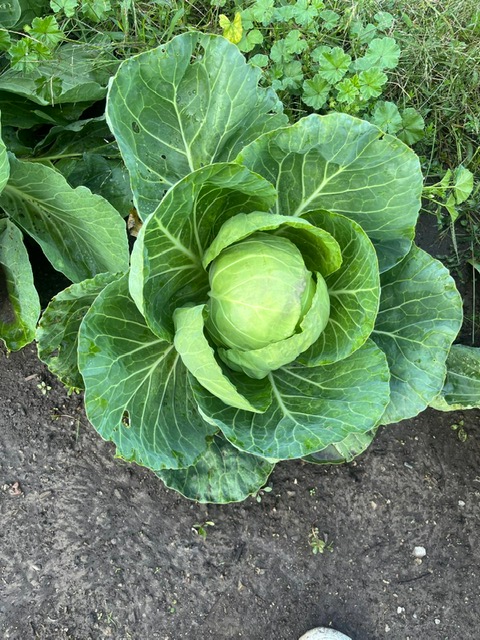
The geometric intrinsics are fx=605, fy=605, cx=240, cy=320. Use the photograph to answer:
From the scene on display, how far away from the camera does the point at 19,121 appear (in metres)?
2.41

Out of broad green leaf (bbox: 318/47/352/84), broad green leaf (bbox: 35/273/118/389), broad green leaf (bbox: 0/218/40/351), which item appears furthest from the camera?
broad green leaf (bbox: 318/47/352/84)

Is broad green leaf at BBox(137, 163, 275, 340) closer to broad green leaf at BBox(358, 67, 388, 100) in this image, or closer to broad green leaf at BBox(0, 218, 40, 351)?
broad green leaf at BBox(0, 218, 40, 351)

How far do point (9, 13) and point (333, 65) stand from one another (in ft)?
4.27

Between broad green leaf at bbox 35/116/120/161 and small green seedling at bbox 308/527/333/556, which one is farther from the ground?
broad green leaf at bbox 35/116/120/161

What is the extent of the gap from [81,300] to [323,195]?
0.85 metres

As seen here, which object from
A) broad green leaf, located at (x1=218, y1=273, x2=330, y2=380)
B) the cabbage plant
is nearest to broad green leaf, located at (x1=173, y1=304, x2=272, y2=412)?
the cabbage plant

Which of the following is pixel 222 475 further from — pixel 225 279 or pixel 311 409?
pixel 225 279

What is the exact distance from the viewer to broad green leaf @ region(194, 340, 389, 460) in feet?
5.97

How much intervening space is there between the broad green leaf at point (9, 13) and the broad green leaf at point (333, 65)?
1216 mm

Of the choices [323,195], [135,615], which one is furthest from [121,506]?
[323,195]

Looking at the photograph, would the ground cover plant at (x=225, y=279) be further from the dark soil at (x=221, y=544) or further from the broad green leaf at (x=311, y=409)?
the dark soil at (x=221, y=544)

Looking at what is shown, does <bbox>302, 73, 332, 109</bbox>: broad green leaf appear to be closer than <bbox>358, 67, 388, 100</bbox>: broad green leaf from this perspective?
No

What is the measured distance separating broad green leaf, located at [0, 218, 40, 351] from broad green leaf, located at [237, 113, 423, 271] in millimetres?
955

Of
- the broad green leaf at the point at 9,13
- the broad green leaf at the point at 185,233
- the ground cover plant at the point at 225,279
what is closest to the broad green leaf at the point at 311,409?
the ground cover plant at the point at 225,279
